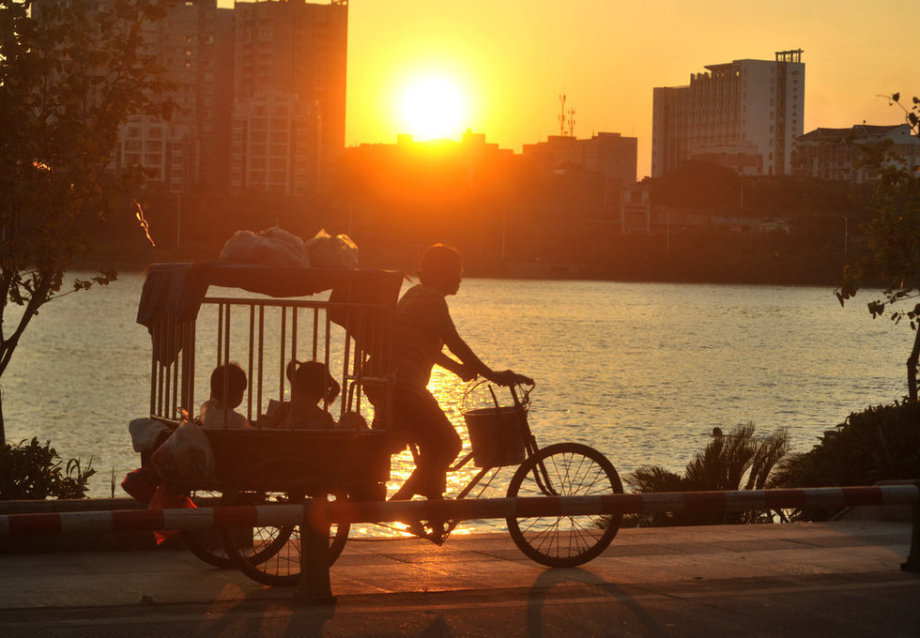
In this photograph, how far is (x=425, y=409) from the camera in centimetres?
938

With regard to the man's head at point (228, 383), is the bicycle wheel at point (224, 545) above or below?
below

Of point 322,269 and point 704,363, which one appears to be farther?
point 704,363

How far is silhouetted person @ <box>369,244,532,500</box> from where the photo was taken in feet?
30.8

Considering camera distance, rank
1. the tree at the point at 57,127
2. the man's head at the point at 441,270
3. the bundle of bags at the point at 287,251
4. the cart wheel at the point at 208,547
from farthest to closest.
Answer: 1. the tree at the point at 57,127
2. the man's head at the point at 441,270
3. the cart wheel at the point at 208,547
4. the bundle of bags at the point at 287,251

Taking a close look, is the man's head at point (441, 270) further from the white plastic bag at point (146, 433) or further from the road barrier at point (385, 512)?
the white plastic bag at point (146, 433)

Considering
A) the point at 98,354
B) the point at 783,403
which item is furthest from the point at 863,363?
the point at 98,354

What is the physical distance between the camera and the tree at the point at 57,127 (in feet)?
46.2

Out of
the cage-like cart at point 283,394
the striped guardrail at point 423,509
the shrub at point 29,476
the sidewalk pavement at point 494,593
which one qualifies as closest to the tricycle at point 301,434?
the cage-like cart at point 283,394

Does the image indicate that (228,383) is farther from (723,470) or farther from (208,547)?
(723,470)

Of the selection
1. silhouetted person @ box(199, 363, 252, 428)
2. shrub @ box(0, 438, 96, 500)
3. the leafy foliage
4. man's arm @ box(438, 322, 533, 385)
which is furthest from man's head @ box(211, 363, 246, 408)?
the leafy foliage

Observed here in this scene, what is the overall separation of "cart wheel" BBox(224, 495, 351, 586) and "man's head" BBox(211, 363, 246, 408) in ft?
2.22

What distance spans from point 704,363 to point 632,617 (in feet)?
258

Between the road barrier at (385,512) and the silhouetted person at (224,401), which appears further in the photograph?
the silhouetted person at (224,401)

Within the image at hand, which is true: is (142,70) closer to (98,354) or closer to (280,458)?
(280,458)
